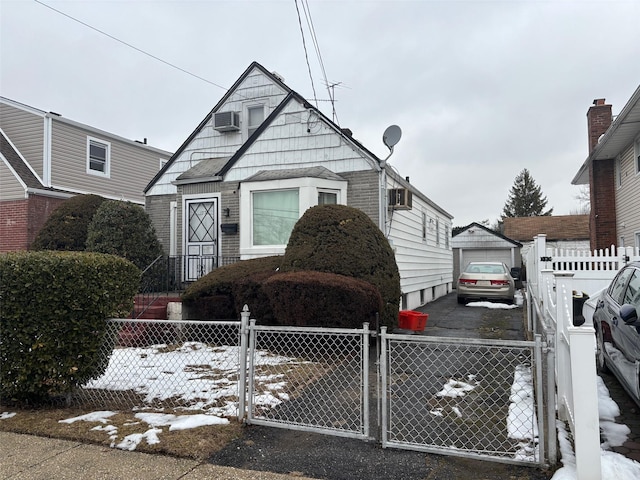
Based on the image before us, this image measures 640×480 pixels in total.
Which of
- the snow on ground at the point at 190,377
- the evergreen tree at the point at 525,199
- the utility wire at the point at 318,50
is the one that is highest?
the evergreen tree at the point at 525,199

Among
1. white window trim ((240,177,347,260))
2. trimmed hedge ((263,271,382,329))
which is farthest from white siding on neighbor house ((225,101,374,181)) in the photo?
trimmed hedge ((263,271,382,329))

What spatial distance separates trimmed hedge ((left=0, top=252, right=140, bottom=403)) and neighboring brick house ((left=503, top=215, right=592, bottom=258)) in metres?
26.4

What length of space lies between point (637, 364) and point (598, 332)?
2.12 m

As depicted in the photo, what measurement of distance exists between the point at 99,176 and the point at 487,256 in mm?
20394

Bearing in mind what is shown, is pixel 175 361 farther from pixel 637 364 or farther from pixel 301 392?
pixel 637 364

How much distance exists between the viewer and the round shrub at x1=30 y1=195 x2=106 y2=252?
11258 mm

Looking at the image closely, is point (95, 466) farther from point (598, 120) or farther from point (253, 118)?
point (598, 120)

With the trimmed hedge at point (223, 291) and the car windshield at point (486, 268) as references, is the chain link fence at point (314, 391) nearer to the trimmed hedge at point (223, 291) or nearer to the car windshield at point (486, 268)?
the trimmed hedge at point (223, 291)

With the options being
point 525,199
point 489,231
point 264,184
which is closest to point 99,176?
point 264,184

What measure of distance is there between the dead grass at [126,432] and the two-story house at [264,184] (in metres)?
6.48

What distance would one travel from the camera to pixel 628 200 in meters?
14.1

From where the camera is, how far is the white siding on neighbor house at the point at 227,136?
12805 millimetres

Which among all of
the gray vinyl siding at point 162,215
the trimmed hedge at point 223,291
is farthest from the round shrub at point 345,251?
the gray vinyl siding at point 162,215

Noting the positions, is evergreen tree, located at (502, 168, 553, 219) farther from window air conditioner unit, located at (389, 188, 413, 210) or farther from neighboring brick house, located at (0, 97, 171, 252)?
neighboring brick house, located at (0, 97, 171, 252)
